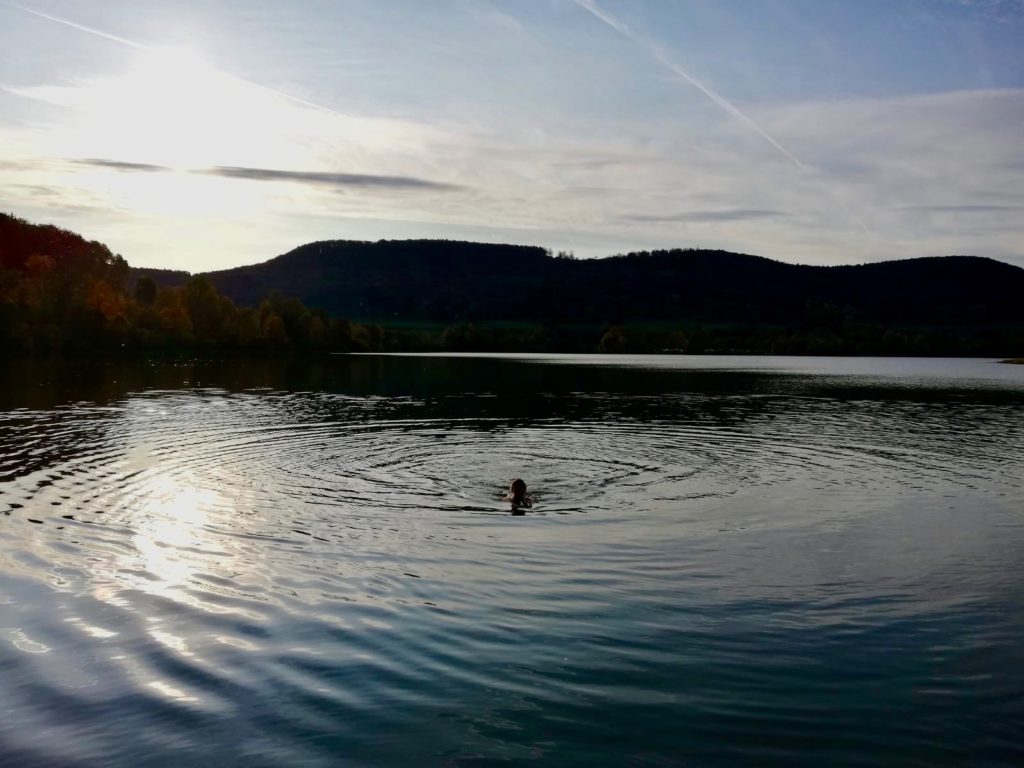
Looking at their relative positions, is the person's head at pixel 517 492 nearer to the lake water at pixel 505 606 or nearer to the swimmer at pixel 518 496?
the swimmer at pixel 518 496

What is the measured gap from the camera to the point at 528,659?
12898mm

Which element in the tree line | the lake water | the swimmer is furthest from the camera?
the tree line

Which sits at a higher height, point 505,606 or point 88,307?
point 88,307

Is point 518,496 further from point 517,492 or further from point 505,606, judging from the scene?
point 505,606

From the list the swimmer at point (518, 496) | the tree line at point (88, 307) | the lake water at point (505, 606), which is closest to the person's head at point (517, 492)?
the swimmer at point (518, 496)

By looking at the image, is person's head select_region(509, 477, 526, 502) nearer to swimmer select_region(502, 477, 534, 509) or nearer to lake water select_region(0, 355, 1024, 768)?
swimmer select_region(502, 477, 534, 509)

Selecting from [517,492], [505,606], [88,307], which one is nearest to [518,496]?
[517,492]

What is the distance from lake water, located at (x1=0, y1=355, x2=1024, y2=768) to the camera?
10.4m

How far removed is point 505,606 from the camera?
15570mm

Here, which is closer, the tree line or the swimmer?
the swimmer

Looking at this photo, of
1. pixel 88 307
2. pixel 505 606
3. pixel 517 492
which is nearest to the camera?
pixel 505 606

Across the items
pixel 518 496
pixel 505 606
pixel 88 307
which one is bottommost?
pixel 505 606

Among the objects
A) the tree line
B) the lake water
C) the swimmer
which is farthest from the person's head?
the tree line

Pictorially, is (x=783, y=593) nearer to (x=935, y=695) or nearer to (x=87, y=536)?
(x=935, y=695)
